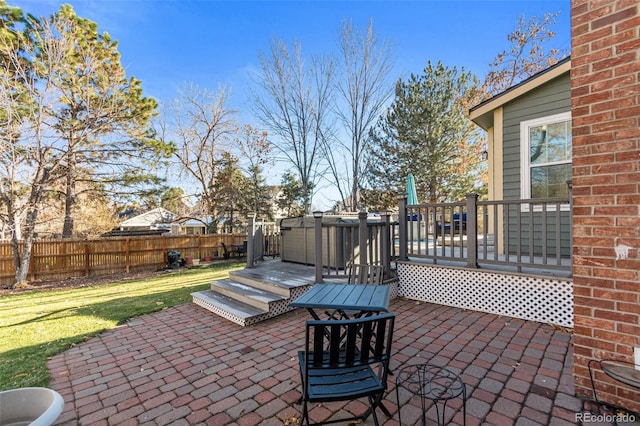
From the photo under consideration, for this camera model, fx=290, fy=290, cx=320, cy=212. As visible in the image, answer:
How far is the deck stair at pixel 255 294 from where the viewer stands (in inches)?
176

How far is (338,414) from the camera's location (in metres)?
2.19

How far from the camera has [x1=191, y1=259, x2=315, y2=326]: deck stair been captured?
4.48m

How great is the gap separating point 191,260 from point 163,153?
5.16 metres

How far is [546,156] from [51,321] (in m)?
9.51

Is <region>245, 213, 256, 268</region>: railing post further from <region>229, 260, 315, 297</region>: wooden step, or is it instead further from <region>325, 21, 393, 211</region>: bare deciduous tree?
<region>325, 21, 393, 211</region>: bare deciduous tree

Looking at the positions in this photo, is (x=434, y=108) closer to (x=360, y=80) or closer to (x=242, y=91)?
(x=360, y=80)

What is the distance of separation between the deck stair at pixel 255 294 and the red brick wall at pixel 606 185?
11.6 feet

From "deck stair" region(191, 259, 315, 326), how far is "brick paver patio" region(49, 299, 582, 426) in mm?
191

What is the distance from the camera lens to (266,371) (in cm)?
290

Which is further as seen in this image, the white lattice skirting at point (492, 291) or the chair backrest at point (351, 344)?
the white lattice skirting at point (492, 291)

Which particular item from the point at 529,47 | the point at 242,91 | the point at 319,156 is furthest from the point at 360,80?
the point at 529,47

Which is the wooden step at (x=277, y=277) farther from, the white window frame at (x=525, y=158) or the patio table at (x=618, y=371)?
the white window frame at (x=525, y=158)

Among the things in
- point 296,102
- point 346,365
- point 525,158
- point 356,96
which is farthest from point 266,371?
point 356,96

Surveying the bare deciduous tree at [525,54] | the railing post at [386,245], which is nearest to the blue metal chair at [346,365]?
the railing post at [386,245]
